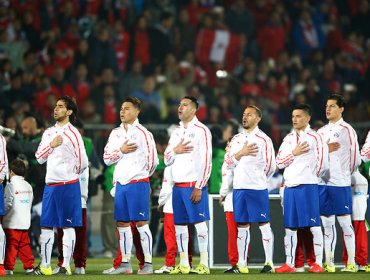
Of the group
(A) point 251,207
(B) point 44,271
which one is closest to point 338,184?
(A) point 251,207

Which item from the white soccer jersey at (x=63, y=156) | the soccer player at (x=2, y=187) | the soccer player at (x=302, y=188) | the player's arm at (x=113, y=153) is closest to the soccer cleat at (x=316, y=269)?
the soccer player at (x=302, y=188)

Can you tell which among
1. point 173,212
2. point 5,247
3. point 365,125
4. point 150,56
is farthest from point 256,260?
point 150,56

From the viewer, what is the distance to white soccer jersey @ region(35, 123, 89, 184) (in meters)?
15.1

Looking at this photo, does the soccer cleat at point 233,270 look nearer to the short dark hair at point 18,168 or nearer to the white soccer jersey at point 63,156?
the white soccer jersey at point 63,156

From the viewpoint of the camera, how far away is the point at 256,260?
1683 cm

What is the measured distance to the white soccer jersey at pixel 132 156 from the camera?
15383 mm

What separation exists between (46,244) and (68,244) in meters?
0.28

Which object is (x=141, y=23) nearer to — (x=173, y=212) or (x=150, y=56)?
(x=150, y=56)

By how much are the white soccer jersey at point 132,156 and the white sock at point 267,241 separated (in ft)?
5.57

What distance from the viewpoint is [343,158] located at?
627 inches

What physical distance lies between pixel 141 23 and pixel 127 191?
1129 cm

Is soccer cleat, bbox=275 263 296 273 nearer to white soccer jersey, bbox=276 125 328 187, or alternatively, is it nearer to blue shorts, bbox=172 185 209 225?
white soccer jersey, bbox=276 125 328 187

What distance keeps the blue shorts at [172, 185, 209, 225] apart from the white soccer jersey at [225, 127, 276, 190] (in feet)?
1.76

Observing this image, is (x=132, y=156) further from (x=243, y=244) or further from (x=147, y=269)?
(x=243, y=244)
